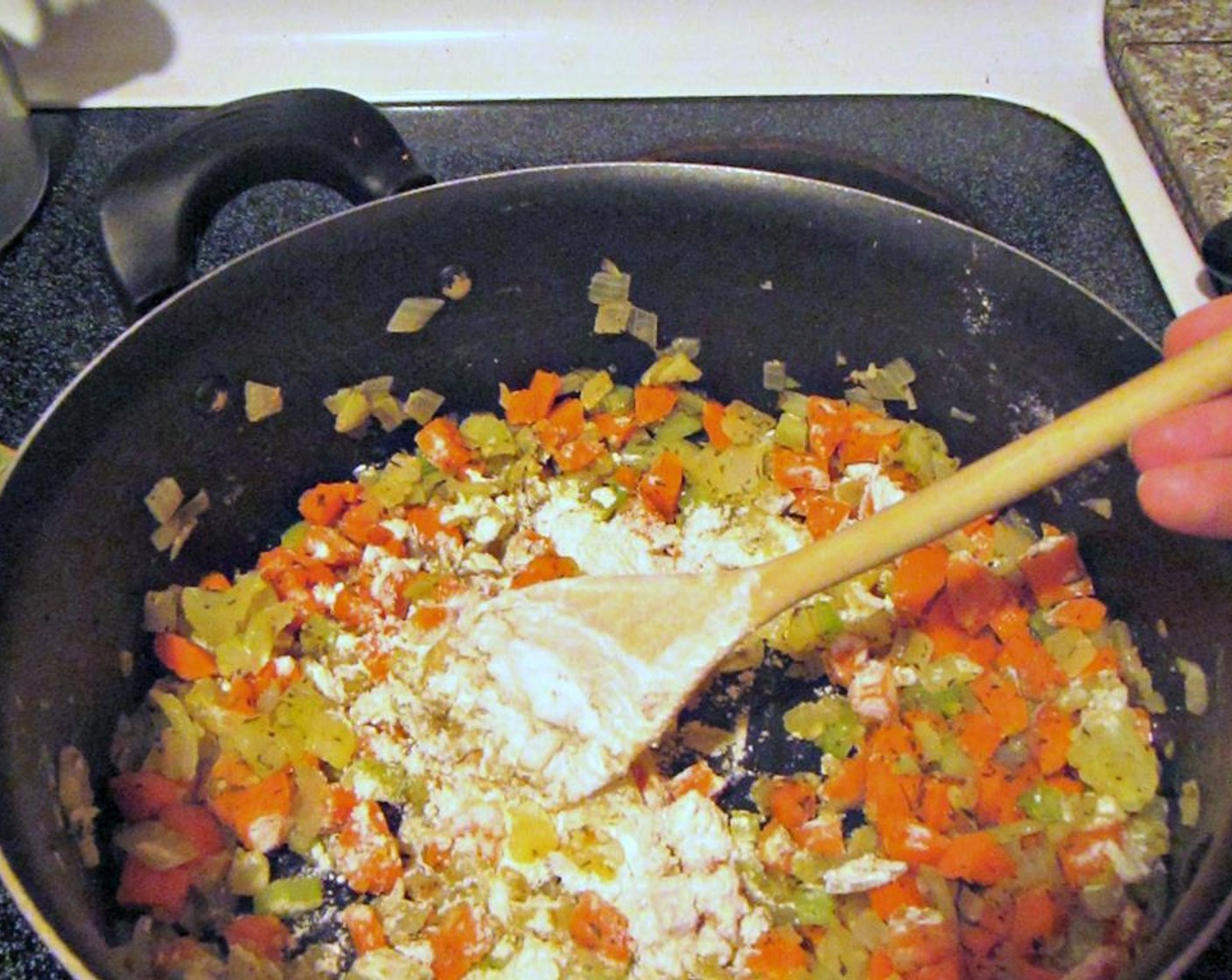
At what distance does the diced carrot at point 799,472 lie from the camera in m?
1.37

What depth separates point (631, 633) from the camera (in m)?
1.10

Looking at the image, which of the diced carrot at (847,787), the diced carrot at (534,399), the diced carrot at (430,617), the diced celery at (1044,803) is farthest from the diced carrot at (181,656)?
the diced celery at (1044,803)

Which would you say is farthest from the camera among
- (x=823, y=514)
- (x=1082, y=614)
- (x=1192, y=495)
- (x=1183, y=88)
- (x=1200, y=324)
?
(x=1183, y=88)

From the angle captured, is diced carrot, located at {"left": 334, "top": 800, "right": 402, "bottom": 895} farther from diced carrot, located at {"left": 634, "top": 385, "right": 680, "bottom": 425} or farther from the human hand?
the human hand

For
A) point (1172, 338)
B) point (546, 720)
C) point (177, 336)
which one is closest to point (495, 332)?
point (177, 336)

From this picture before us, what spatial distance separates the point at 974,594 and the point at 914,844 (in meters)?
0.31

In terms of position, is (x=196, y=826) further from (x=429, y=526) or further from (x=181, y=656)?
(x=429, y=526)

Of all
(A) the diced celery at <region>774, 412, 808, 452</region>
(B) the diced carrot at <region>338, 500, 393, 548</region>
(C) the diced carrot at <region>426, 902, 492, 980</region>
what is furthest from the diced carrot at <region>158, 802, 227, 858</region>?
(A) the diced celery at <region>774, 412, 808, 452</region>

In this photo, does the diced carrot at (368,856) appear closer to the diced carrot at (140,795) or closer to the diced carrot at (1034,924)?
the diced carrot at (140,795)

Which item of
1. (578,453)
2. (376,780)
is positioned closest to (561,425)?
(578,453)

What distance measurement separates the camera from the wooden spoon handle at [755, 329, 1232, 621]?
85 centimetres

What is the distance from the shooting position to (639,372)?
1.41 meters

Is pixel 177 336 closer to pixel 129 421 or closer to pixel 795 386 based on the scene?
pixel 129 421

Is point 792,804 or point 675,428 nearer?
point 792,804
